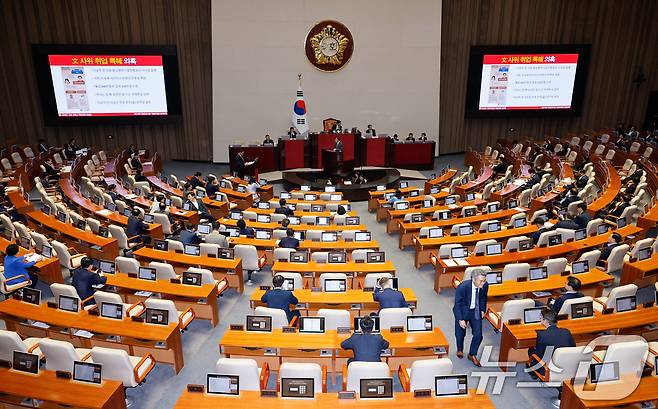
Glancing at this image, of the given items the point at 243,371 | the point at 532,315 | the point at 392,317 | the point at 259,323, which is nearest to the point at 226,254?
the point at 259,323

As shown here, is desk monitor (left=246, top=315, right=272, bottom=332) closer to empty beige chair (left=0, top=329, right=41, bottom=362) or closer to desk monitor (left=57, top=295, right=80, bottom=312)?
desk monitor (left=57, top=295, right=80, bottom=312)

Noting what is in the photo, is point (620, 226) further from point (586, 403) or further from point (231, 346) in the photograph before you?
point (231, 346)

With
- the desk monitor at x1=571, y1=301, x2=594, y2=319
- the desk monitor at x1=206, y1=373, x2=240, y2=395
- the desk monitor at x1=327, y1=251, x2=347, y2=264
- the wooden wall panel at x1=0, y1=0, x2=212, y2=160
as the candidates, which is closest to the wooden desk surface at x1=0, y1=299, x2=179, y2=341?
the desk monitor at x1=206, y1=373, x2=240, y2=395

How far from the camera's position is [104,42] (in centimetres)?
2152

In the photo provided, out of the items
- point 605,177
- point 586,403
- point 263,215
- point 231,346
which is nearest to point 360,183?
point 263,215

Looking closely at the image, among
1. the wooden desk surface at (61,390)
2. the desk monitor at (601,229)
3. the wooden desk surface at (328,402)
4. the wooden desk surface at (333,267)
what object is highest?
the desk monitor at (601,229)

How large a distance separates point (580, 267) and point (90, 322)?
8.98m

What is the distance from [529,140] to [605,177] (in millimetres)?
6621

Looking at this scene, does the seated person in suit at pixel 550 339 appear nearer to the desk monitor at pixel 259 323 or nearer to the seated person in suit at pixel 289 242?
the desk monitor at pixel 259 323

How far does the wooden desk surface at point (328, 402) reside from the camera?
5598 mm

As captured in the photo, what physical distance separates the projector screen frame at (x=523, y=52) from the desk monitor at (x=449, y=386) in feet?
66.0

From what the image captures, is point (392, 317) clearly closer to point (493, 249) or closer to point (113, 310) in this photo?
point (493, 249)

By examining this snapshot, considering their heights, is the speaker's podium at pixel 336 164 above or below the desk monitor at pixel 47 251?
above

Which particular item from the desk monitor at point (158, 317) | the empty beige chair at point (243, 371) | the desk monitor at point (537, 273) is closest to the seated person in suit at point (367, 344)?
the empty beige chair at point (243, 371)
